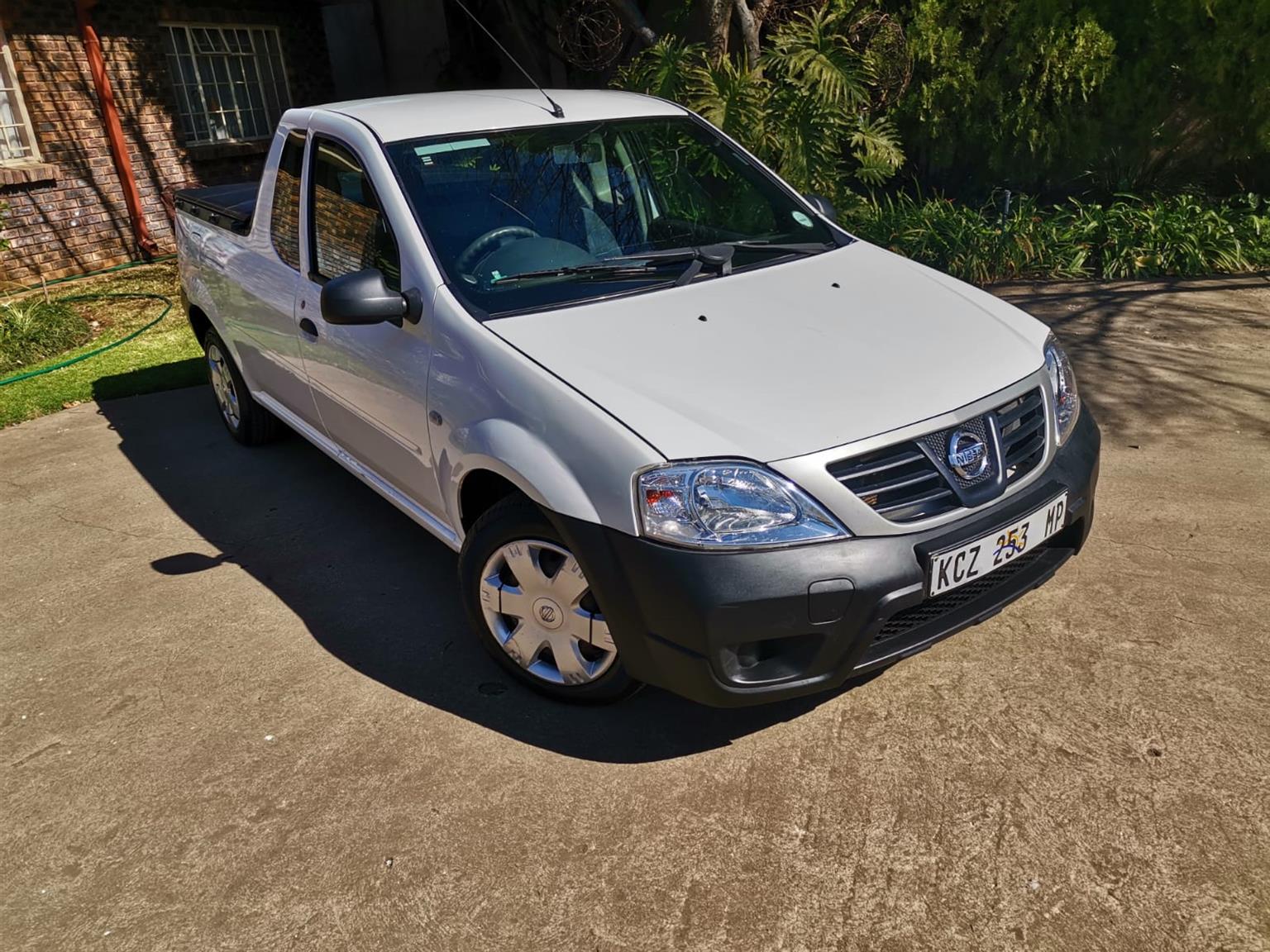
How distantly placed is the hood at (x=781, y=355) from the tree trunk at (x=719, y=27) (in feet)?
16.9

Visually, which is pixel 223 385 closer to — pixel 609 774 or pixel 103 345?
pixel 103 345

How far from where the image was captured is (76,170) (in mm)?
10469

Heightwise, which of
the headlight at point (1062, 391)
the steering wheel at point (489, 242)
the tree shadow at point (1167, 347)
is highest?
the steering wheel at point (489, 242)

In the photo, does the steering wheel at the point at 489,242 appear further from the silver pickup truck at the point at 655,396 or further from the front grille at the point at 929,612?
the front grille at the point at 929,612

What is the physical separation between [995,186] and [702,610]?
7526 mm

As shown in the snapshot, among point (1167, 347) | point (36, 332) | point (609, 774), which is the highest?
point (609, 774)

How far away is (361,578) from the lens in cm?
441

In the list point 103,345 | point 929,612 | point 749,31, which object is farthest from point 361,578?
point 749,31

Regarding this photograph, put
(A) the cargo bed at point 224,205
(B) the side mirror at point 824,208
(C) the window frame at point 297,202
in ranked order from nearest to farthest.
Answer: (C) the window frame at point 297,202
(B) the side mirror at point 824,208
(A) the cargo bed at point 224,205

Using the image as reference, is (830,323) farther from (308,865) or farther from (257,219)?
(257,219)

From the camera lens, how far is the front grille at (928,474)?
2805 mm

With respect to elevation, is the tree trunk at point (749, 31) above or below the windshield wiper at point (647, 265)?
above

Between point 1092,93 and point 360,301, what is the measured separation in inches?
284

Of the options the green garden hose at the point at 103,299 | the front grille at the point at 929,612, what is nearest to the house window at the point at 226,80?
the green garden hose at the point at 103,299
